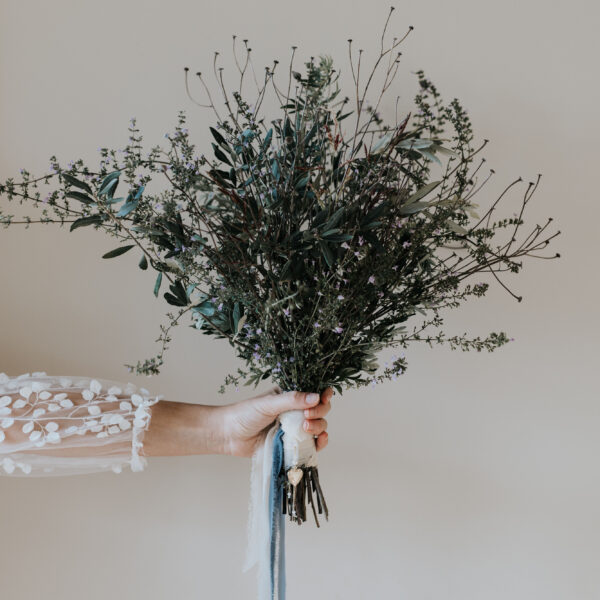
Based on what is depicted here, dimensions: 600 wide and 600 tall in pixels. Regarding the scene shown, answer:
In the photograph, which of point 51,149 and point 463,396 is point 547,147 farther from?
point 51,149

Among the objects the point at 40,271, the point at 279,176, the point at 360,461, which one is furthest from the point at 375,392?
the point at 40,271

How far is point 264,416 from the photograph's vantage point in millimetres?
1373

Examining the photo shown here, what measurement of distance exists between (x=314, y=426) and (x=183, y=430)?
31 cm

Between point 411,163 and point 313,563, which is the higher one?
point 411,163

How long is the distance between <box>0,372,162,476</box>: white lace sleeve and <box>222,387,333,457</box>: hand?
18 centimetres

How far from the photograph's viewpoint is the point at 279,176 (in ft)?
4.19

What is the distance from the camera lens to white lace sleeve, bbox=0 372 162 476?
1343 mm

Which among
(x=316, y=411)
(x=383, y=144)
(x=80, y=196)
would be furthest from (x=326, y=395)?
(x=80, y=196)

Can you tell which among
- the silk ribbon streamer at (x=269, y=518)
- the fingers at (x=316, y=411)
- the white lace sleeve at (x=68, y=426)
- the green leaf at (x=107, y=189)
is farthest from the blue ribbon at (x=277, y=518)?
the green leaf at (x=107, y=189)

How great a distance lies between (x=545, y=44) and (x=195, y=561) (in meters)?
1.71

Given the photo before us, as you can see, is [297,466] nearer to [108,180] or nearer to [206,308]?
[206,308]

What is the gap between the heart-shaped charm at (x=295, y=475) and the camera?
1333 millimetres

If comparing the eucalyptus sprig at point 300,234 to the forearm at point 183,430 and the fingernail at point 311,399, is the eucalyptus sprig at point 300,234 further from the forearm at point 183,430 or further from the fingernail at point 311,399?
the forearm at point 183,430

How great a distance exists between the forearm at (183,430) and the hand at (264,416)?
0.08ft
